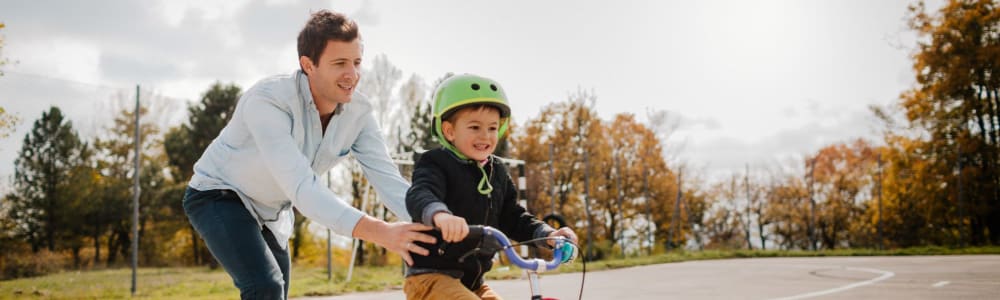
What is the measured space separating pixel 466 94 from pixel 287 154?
2.30ft

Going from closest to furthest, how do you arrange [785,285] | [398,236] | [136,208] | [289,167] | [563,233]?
[398,236]
[289,167]
[563,233]
[785,285]
[136,208]

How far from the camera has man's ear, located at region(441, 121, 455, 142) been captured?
2916mm

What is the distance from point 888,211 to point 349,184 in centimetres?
2270

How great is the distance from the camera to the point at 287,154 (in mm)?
2535

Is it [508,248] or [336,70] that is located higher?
[336,70]

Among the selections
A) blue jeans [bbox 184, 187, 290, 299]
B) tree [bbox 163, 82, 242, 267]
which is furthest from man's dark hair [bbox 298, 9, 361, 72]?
tree [bbox 163, 82, 242, 267]

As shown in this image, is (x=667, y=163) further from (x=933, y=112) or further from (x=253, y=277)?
(x=253, y=277)

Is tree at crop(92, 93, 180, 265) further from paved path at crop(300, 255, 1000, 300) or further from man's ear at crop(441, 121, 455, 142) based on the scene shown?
man's ear at crop(441, 121, 455, 142)

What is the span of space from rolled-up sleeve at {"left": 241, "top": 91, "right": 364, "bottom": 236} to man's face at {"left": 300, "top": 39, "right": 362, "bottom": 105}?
17cm

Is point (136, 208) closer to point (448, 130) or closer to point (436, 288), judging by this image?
point (448, 130)

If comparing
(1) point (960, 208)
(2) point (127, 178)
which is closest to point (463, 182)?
(2) point (127, 178)

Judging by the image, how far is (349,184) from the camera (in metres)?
26.2

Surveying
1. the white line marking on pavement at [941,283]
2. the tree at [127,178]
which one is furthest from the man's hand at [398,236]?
the tree at [127,178]

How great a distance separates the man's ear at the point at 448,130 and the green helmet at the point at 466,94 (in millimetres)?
25
